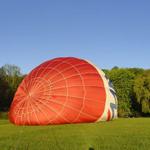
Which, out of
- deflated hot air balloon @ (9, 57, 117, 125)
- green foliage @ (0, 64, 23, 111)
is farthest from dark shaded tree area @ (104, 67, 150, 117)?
deflated hot air balloon @ (9, 57, 117, 125)

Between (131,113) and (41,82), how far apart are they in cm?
4125

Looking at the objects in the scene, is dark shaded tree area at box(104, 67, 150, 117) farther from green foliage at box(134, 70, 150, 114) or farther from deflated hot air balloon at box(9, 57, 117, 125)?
deflated hot air balloon at box(9, 57, 117, 125)

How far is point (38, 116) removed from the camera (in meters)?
27.2

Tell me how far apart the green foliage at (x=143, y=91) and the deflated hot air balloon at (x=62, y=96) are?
115 ft

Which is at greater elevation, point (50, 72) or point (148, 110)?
point (50, 72)

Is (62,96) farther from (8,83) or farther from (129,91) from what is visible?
(8,83)

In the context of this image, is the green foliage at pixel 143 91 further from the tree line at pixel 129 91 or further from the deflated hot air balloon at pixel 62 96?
the deflated hot air balloon at pixel 62 96

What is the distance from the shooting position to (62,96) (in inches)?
1089

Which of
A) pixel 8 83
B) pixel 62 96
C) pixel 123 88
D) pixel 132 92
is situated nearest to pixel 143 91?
pixel 132 92

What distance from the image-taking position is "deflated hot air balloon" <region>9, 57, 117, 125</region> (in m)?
27.2

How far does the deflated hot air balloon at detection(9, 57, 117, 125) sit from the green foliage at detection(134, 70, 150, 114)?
35123 millimetres

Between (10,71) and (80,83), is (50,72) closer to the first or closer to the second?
(80,83)

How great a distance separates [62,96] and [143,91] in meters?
40.7

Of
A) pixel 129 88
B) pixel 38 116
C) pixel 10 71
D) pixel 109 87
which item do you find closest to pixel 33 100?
pixel 38 116
